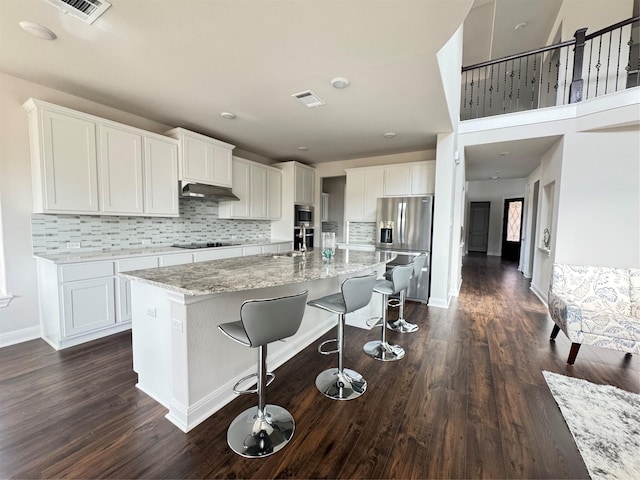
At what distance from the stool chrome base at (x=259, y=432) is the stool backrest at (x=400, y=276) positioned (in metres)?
1.41

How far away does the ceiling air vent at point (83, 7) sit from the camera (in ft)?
5.36

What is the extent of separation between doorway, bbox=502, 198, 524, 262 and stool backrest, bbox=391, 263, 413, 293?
912cm

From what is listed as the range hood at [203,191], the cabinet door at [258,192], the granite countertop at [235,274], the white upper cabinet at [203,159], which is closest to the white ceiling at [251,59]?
the white upper cabinet at [203,159]

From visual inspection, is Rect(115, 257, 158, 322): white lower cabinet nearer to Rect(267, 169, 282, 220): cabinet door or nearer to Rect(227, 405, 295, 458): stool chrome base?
Rect(227, 405, 295, 458): stool chrome base

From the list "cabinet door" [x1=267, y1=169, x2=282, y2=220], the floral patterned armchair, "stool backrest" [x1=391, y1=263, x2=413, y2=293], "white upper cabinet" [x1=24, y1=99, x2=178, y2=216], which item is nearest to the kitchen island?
"stool backrest" [x1=391, y1=263, x2=413, y2=293]

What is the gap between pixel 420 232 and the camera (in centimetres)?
439

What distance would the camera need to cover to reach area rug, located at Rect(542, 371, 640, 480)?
4.79 feet

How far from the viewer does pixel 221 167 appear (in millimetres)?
4195

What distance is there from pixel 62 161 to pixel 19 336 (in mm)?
1843

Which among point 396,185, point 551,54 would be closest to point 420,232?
point 396,185

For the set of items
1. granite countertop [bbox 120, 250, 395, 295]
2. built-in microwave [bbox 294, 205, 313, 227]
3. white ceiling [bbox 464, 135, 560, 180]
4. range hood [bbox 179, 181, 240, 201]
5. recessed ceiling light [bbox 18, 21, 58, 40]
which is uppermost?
white ceiling [bbox 464, 135, 560, 180]

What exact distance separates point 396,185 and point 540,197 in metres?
3.23

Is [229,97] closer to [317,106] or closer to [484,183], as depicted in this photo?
[317,106]

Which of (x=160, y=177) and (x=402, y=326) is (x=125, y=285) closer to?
(x=160, y=177)
